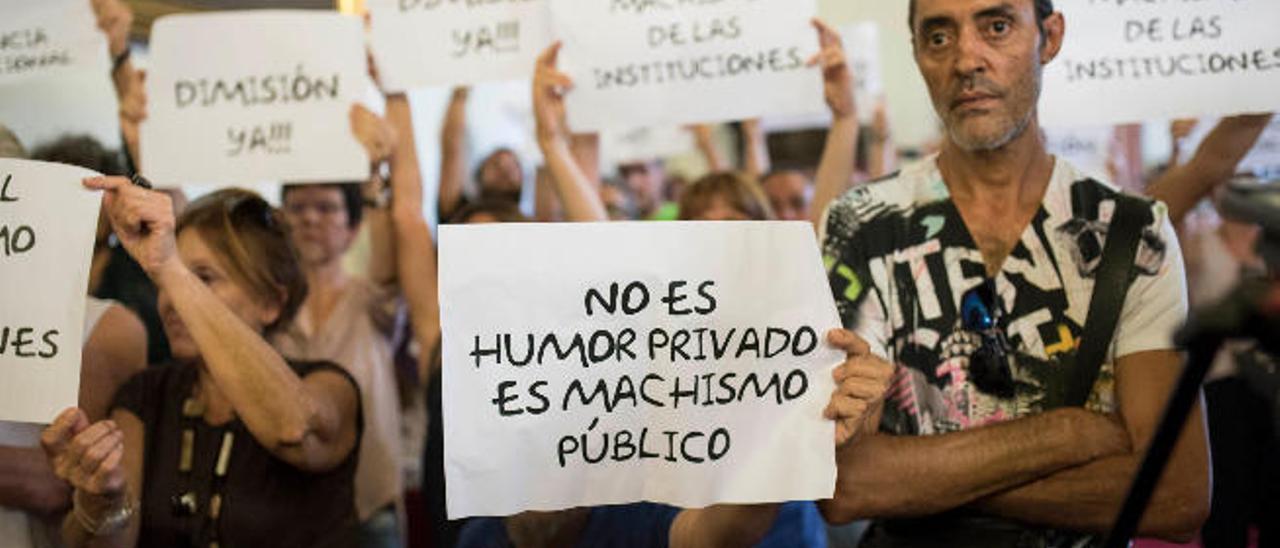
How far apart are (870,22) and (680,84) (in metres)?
1.02

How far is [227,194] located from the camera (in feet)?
7.59

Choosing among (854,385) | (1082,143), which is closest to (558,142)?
(854,385)

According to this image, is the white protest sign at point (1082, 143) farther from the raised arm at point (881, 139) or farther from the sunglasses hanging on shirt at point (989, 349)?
the sunglasses hanging on shirt at point (989, 349)

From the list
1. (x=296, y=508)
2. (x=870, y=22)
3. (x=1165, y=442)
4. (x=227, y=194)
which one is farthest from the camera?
(x=870, y=22)

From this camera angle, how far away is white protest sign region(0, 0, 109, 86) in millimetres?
2721

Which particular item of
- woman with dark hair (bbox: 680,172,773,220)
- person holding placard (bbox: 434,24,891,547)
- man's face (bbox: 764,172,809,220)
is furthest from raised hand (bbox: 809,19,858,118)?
man's face (bbox: 764,172,809,220)

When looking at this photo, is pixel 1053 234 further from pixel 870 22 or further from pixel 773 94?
pixel 870 22

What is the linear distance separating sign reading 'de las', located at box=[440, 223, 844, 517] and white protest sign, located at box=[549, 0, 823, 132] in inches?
39.8

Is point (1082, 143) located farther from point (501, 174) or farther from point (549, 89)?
point (549, 89)

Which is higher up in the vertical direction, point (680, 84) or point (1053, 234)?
point (680, 84)

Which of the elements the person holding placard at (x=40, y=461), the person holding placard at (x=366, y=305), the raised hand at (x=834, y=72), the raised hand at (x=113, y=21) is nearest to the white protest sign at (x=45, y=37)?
the raised hand at (x=113, y=21)

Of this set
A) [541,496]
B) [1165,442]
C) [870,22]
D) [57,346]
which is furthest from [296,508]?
[870,22]

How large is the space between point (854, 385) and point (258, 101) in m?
1.67

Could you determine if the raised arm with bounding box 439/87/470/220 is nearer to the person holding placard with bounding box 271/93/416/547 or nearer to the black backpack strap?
the person holding placard with bounding box 271/93/416/547
